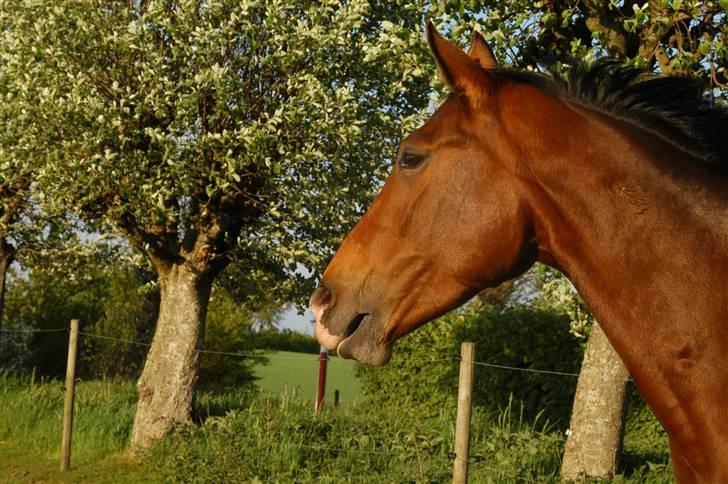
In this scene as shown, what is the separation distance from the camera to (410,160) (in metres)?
2.44

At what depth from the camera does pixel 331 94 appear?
870cm

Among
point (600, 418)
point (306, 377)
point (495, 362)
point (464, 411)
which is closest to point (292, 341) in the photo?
point (306, 377)

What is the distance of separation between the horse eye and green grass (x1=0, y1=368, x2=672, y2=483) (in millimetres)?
4492

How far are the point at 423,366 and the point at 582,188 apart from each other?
36.3 ft

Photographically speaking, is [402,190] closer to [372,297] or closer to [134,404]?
[372,297]

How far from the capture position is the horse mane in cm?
226

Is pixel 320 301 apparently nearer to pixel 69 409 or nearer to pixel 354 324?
pixel 354 324

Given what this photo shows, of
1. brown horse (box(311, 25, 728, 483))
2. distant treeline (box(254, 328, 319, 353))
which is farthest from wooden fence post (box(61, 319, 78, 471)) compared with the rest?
distant treeline (box(254, 328, 319, 353))

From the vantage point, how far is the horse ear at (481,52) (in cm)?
285

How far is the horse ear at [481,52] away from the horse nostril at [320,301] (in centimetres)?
102

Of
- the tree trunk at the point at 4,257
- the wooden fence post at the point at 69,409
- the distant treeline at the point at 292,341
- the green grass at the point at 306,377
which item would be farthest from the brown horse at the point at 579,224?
the distant treeline at the point at 292,341

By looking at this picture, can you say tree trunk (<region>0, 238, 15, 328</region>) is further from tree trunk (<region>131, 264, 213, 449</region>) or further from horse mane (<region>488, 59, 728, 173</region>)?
horse mane (<region>488, 59, 728, 173</region>)

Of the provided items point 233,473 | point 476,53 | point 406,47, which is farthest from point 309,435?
point 476,53

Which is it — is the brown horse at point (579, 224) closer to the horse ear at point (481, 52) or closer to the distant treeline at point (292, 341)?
the horse ear at point (481, 52)
